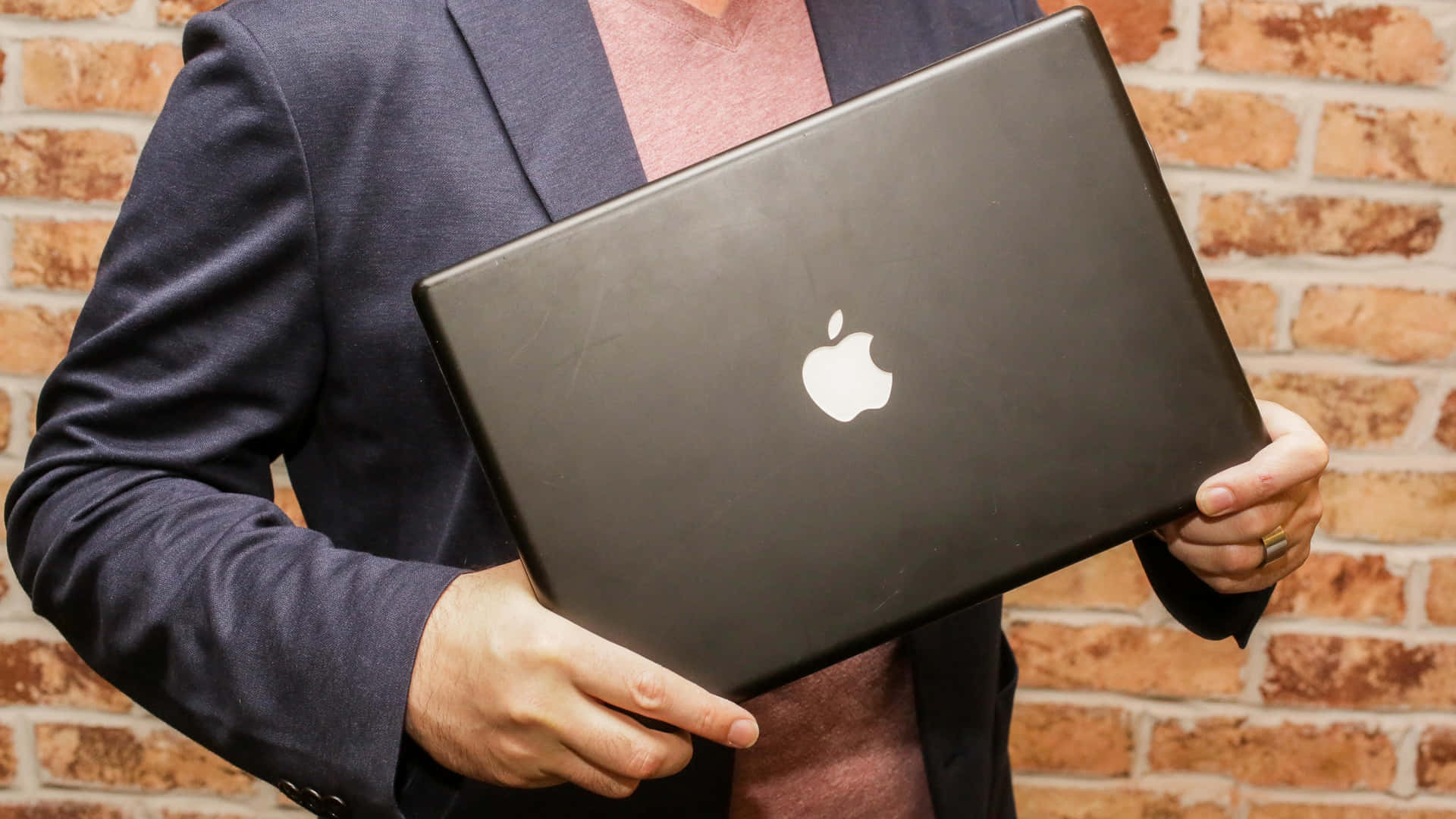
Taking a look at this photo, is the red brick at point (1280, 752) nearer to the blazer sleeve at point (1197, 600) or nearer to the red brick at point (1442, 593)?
the red brick at point (1442, 593)

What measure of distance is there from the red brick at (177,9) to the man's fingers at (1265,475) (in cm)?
88

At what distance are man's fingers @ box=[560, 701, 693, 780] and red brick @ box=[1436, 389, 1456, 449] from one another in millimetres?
895

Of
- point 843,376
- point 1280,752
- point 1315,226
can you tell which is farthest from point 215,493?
point 1280,752

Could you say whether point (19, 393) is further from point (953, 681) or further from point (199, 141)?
point (953, 681)

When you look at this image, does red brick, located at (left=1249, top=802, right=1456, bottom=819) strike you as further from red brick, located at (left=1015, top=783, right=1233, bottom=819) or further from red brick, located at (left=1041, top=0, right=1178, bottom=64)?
red brick, located at (left=1041, top=0, right=1178, bottom=64)

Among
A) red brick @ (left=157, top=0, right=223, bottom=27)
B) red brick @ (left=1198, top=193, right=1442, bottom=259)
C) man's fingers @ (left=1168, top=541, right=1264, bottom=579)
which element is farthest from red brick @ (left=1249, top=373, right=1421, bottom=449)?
red brick @ (left=157, top=0, right=223, bottom=27)

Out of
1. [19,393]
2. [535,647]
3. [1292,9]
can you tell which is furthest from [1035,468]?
[19,393]

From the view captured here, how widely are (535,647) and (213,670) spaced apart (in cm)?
18

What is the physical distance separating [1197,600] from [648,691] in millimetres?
415

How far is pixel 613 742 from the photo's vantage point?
423 millimetres

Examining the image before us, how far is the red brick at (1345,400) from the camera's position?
0.96 meters

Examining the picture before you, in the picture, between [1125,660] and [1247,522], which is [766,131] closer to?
[1247,522]

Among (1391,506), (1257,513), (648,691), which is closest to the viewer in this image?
(648,691)

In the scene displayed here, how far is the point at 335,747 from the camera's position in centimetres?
47
